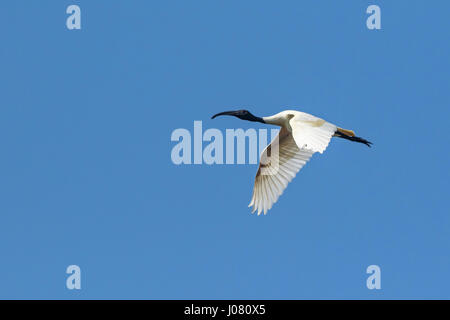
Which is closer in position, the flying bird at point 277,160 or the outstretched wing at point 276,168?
the flying bird at point 277,160

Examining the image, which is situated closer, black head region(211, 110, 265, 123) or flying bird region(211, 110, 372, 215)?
flying bird region(211, 110, 372, 215)

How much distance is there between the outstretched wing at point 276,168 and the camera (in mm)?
15195

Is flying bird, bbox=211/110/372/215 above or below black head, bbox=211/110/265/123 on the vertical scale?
below

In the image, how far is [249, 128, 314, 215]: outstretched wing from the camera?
15195mm

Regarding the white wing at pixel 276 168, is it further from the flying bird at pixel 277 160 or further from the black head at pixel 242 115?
the black head at pixel 242 115

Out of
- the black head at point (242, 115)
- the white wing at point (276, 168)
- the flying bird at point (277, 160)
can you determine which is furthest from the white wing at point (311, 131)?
the white wing at point (276, 168)

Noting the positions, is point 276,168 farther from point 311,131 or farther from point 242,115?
point 311,131

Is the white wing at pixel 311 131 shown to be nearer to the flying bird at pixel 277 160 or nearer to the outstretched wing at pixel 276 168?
the flying bird at pixel 277 160

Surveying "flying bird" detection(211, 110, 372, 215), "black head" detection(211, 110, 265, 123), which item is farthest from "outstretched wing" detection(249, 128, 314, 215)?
"black head" detection(211, 110, 265, 123)

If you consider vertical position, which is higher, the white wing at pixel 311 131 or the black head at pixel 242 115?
the black head at pixel 242 115

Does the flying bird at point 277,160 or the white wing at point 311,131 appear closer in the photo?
the white wing at point 311,131

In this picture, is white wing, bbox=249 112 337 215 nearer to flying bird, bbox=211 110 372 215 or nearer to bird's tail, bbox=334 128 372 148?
flying bird, bbox=211 110 372 215
